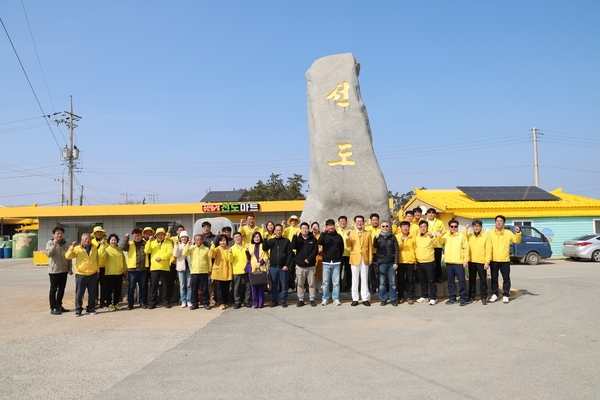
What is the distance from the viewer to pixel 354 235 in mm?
7953

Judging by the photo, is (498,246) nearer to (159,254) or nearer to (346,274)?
(346,274)

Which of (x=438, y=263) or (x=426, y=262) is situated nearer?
(x=426, y=262)

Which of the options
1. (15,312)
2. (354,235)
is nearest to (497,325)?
(354,235)

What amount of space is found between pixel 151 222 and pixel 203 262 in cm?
1781

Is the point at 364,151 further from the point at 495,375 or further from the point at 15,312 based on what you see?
the point at 15,312

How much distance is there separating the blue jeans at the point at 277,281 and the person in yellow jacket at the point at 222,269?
28.1 inches

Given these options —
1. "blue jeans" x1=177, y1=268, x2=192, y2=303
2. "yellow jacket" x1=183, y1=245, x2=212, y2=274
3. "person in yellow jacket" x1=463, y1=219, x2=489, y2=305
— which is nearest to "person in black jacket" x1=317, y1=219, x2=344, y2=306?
"yellow jacket" x1=183, y1=245, x2=212, y2=274

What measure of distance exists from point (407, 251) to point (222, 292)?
3.24 m

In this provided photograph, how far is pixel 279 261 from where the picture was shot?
7773 millimetres

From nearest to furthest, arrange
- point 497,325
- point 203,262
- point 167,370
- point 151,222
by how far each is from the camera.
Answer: point 167,370, point 497,325, point 203,262, point 151,222

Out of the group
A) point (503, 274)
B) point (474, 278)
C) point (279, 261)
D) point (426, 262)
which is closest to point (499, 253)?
point (503, 274)

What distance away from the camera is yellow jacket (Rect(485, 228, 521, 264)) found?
313 inches

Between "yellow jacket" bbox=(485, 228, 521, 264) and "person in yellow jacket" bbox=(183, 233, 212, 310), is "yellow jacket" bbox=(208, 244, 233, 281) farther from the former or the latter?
"yellow jacket" bbox=(485, 228, 521, 264)

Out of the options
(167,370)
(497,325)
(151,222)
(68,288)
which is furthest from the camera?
(151,222)
